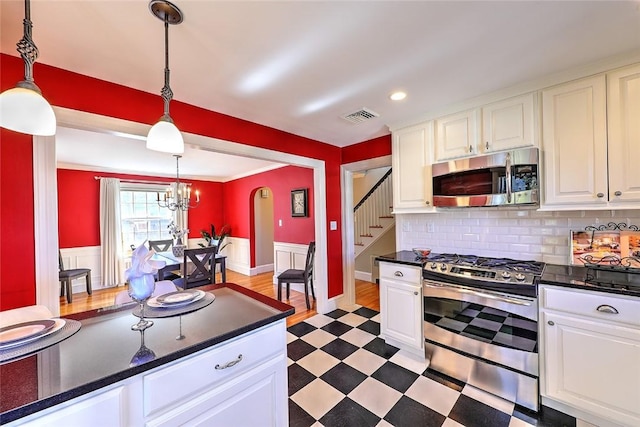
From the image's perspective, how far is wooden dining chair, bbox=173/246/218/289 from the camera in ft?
11.7

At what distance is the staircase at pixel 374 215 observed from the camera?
484 cm

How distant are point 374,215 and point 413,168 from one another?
2.44 metres

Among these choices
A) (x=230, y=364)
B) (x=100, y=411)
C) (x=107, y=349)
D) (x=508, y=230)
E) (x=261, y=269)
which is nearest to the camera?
(x=100, y=411)

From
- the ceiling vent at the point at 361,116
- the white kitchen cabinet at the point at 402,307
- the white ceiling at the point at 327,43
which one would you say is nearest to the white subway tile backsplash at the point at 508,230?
the white kitchen cabinet at the point at 402,307

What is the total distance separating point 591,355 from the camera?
5.06ft

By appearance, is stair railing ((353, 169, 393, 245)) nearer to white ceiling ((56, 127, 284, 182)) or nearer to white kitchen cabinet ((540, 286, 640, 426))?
white ceiling ((56, 127, 284, 182))

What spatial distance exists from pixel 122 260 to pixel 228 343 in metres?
5.31

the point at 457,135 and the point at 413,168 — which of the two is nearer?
the point at 457,135

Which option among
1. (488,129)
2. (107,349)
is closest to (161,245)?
(107,349)

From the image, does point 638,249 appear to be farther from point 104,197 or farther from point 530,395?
point 104,197

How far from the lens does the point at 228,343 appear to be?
1.10 meters

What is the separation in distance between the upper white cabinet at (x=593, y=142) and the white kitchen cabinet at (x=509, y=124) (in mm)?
83

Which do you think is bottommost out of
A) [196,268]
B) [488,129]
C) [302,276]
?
[302,276]

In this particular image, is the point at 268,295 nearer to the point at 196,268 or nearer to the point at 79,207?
the point at 196,268
